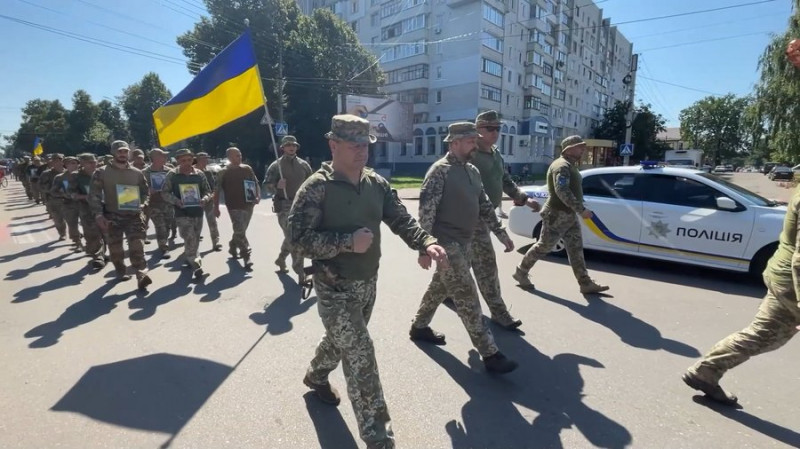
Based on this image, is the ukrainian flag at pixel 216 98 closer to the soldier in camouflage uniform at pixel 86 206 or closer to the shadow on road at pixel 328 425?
the soldier in camouflage uniform at pixel 86 206

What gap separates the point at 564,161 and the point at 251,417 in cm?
422

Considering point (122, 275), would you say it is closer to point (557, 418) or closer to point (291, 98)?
point (557, 418)

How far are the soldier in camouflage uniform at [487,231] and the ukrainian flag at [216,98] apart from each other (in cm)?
307

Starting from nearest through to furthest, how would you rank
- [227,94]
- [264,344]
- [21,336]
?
[264,344], [21,336], [227,94]

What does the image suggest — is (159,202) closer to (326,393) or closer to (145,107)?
(326,393)

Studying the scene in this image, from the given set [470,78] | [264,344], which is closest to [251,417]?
[264,344]

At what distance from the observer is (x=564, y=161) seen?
511 cm

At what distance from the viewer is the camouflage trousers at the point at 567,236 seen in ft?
17.0

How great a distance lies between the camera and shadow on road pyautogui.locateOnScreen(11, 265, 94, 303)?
5.52m

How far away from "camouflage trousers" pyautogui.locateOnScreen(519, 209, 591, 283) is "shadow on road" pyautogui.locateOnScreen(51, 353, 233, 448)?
3.81 metres

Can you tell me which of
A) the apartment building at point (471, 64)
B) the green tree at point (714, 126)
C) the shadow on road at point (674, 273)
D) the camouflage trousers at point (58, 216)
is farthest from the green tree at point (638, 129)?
the camouflage trousers at point (58, 216)

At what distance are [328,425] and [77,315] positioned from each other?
12.2ft

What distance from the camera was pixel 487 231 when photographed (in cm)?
396

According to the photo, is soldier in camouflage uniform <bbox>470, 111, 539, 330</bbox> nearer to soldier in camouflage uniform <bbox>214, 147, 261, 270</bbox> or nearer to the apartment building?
soldier in camouflage uniform <bbox>214, 147, 261, 270</bbox>
